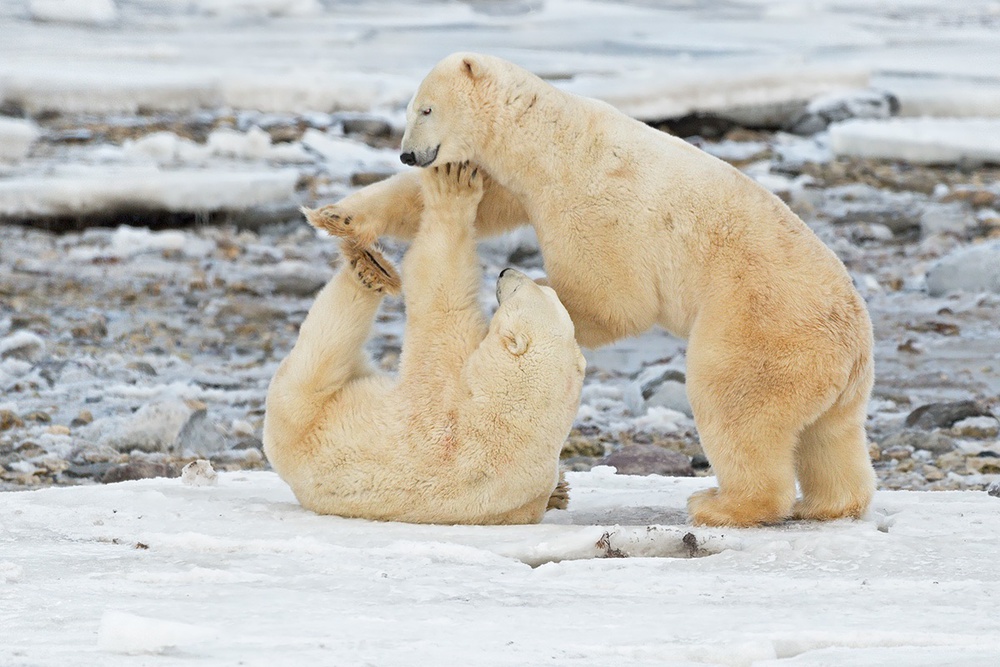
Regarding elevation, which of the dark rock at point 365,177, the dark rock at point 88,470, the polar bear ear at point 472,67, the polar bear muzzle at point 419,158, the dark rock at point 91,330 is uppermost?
the polar bear ear at point 472,67

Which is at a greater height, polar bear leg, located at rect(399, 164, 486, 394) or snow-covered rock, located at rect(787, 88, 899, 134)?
polar bear leg, located at rect(399, 164, 486, 394)

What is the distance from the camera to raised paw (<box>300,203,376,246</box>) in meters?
3.97

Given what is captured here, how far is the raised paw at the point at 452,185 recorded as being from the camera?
4.08 metres

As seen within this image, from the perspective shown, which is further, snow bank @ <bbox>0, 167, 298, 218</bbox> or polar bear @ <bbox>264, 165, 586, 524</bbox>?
snow bank @ <bbox>0, 167, 298, 218</bbox>

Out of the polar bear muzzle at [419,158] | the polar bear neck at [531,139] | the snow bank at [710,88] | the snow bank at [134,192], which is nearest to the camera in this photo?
the polar bear muzzle at [419,158]

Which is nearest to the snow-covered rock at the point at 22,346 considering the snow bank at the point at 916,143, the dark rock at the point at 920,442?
the dark rock at the point at 920,442

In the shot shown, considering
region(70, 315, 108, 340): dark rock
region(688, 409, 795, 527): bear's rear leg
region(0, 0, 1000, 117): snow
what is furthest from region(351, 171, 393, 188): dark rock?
Result: region(688, 409, 795, 527): bear's rear leg

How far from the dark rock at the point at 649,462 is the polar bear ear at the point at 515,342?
212 cm

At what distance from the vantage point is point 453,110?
14.0ft

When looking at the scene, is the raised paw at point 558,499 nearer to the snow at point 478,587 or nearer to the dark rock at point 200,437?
the snow at point 478,587

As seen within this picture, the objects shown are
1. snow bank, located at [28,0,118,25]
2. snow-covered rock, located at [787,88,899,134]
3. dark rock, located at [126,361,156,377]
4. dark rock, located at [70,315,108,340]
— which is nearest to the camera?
dark rock, located at [126,361,156,377]

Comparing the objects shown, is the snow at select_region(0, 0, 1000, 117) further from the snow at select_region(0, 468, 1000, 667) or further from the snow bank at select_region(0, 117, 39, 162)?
the snow at select_region(0, 468, 1000, 667)

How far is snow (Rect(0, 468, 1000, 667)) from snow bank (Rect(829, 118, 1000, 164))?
925 centimetres

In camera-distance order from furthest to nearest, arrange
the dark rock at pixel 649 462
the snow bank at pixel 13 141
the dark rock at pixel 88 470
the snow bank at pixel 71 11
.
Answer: the snow bank at pixel 71 11
the snow bank at pixel 13 141
the dark rock at pixel 649 462
the dark rock at pixel 88 470
